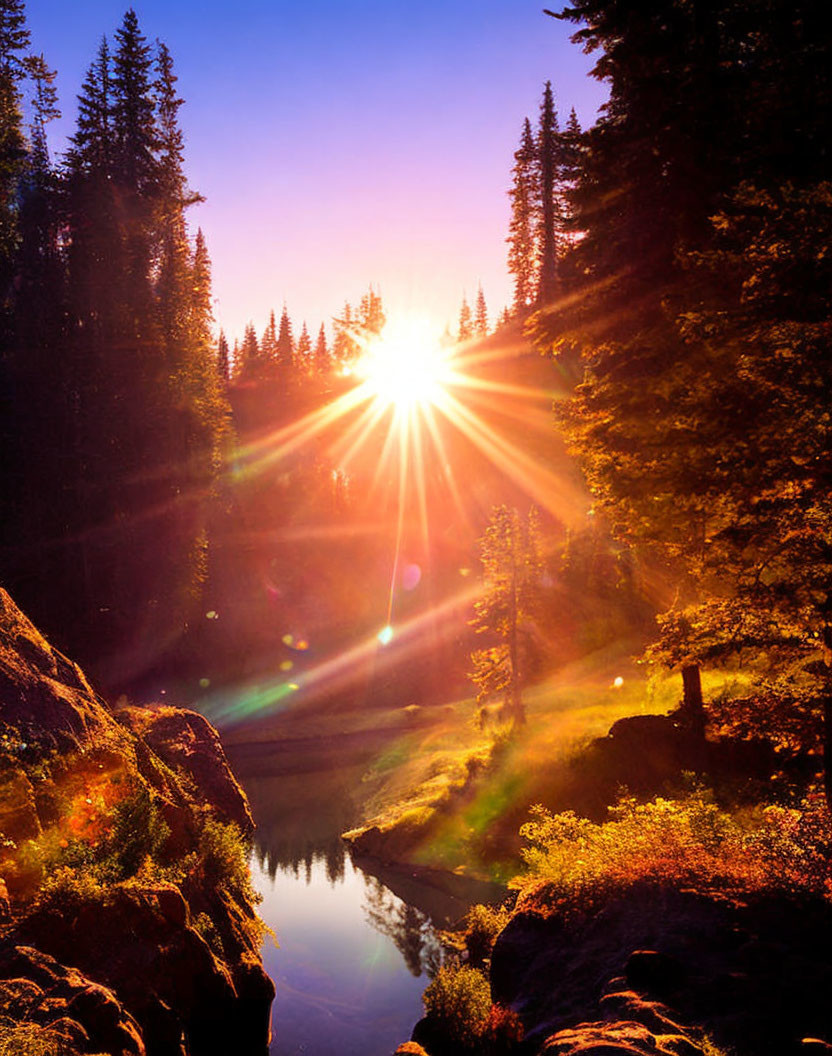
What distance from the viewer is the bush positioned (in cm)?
887

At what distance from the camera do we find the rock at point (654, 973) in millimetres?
7652

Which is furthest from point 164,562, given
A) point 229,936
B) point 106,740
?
point 229,936

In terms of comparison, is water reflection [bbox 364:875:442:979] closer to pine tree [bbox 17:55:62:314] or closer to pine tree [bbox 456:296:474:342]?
pine tree [bbox 17:55:62:314]

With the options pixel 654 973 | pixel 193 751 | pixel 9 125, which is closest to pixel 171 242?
pixel 9 125

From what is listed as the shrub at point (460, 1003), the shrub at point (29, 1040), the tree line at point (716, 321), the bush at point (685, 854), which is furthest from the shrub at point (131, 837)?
the tree line at point (716, 321)

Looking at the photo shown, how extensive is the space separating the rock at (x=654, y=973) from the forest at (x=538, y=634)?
0.04 metres

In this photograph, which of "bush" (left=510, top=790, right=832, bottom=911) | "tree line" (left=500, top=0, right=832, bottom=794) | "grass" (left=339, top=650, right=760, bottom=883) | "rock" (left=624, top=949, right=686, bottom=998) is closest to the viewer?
"rock" (left=624, top=949, right=686, bottom=998)

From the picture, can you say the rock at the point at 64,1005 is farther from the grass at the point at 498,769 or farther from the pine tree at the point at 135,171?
the pine tree at the point at 135,171

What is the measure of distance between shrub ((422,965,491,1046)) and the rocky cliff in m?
3.99

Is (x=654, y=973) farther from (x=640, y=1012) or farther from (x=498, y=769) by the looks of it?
(x=498, y=769)

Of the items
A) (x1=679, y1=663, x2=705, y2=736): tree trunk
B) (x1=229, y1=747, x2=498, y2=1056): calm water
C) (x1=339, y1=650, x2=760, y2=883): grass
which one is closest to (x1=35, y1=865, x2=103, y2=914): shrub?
(x1=229, y1=747, x2=498, y2=1056): calm water

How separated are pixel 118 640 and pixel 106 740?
21.0 meters

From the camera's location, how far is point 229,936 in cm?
1384

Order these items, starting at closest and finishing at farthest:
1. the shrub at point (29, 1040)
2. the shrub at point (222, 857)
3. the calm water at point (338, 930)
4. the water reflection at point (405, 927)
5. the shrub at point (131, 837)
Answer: the shrub at point (29, 1040) < the shrub at point (131, 837) < the calm water at point (338, 930) < the shrub at point (222, 857) < the water reflection at point (405, 927)
